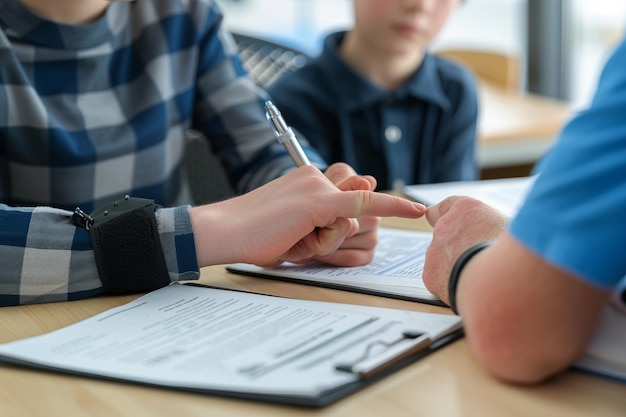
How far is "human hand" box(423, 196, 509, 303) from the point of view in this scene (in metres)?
0.80

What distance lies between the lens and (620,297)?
26.2 inches

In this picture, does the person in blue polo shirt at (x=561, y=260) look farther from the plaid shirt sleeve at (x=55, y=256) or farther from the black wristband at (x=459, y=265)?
the plaid shirt sleeve at (x=55, y=256)

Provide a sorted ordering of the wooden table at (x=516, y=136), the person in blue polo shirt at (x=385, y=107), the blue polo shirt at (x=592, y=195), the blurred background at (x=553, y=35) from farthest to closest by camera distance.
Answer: the blurred background at (x=553, y=35) → the wooden table at (x=516, y=136) → the person in blue polo shirt at (x=385, y=107) → the blue polo shirt at (x=592, y=195)

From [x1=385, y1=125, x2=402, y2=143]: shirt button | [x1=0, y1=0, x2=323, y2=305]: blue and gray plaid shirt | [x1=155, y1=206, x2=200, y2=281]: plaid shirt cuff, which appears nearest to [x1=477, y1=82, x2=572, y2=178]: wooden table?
[x1=385, y1=125, x2=402, y2=143]: shirt button

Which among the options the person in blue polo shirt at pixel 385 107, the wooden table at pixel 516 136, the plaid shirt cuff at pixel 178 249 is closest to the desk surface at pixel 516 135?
the wooden table at pixel 516 136

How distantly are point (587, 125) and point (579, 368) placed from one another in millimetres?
199

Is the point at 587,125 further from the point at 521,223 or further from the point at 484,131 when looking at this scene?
the point at 484,131

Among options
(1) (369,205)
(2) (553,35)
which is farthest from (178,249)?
(2) (553,35)

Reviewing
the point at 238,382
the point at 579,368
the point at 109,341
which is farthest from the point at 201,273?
the point at 579,368

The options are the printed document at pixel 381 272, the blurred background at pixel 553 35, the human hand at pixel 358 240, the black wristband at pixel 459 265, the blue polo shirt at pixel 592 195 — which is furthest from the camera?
the blurred background at pixel 553 35

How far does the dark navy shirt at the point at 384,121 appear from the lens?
1.75 metres

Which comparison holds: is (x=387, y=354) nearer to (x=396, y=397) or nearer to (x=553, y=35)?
(x=396, y=397)

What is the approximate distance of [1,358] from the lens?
0.72m

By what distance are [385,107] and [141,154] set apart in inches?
24.9
